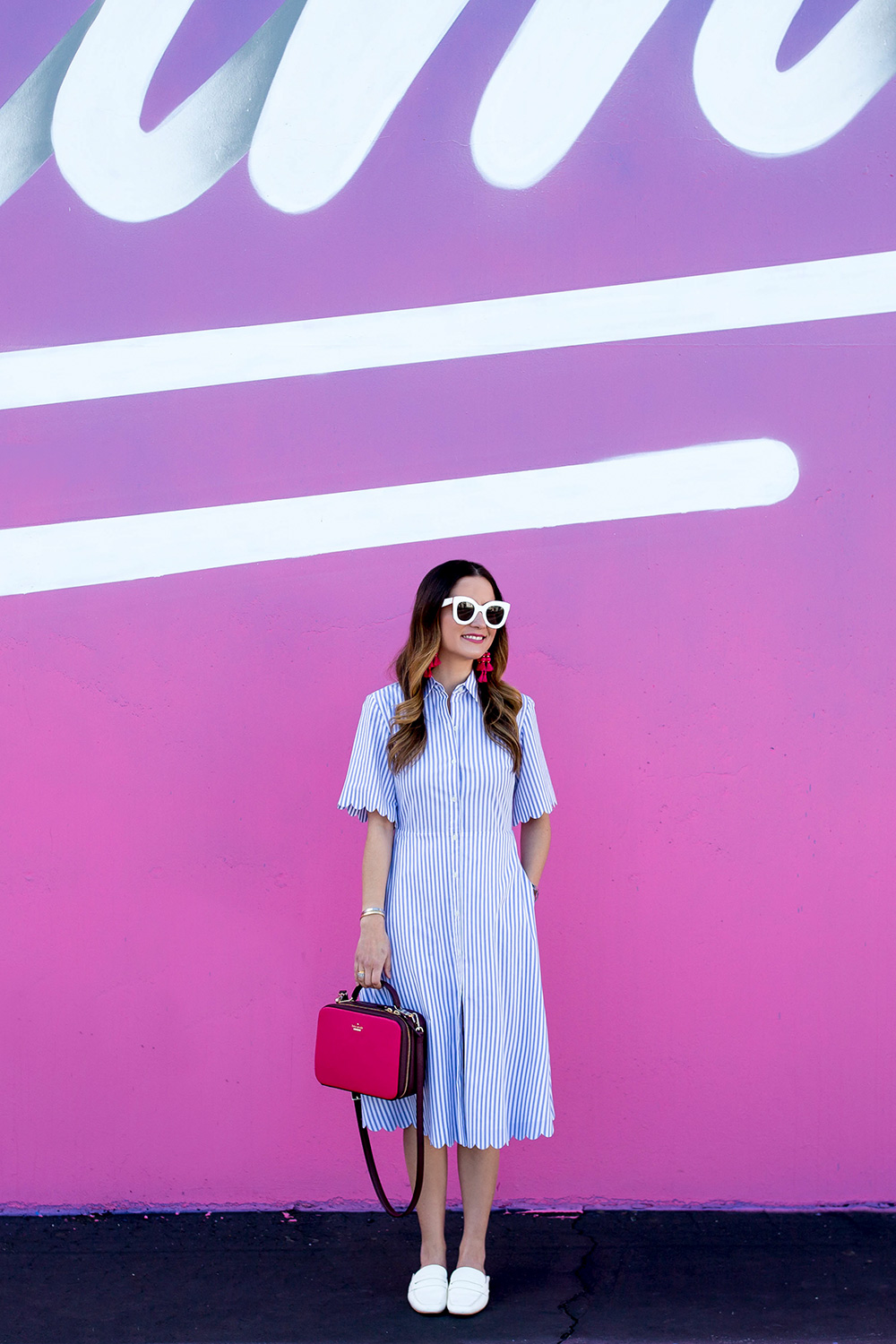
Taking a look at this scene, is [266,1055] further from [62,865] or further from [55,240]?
[55,240]

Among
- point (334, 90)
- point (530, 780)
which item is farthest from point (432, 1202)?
point (334, 90)

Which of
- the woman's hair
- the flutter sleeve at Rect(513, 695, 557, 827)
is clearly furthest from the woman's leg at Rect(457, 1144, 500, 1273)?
the woman's hair

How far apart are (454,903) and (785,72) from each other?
2623mm

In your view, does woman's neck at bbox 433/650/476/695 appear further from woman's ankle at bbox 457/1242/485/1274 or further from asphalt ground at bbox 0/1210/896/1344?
asphalt ground at bbox 0/1210/896/1344

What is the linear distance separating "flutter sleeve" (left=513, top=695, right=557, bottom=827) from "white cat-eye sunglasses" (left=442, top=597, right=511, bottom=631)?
0.26 m

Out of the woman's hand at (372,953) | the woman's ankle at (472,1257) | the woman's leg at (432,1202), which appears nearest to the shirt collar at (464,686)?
the woman's hand at (372,953)

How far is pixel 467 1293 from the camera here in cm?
252

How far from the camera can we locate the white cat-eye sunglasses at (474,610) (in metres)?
2.51

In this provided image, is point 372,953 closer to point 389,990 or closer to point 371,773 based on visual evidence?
point 389,990

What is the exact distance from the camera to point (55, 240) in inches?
128

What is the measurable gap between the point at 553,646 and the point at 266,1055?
1.49 m

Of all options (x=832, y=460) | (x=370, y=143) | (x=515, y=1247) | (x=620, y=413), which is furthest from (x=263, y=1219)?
(x=370, y=143)

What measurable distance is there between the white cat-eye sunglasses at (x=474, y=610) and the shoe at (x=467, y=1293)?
1.55m

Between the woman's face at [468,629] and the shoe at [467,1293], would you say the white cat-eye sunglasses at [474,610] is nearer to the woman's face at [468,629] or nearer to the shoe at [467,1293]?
the woman's face at [468,629]
